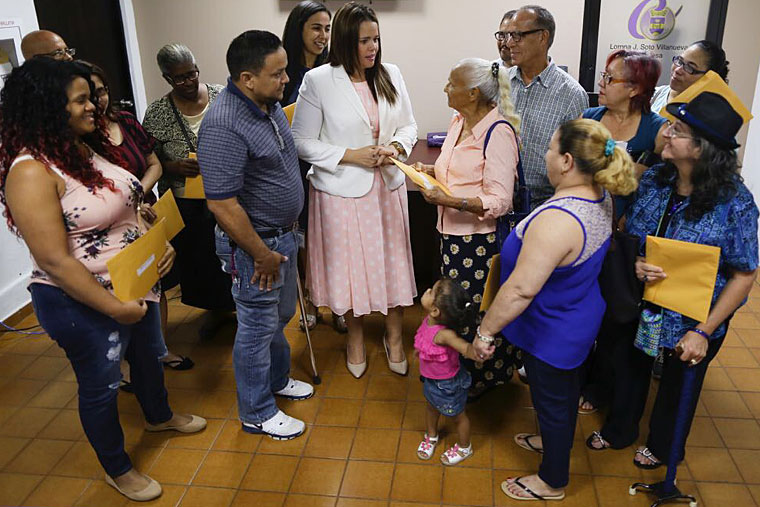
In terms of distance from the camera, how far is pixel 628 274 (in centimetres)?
214

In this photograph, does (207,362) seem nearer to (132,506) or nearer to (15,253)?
(132,506)

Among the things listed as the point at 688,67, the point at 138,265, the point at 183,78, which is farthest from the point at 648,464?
the point at 183,78

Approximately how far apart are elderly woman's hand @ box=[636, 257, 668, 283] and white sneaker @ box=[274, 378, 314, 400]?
5.37ft

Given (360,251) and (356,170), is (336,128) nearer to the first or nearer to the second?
(356,170)

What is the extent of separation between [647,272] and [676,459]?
714mm

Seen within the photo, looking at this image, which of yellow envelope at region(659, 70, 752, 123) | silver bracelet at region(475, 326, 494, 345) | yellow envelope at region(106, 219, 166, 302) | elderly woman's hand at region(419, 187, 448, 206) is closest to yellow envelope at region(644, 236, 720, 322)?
yellow envelope at region(659, 70, 752, 123)

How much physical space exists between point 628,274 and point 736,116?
23.3 inches

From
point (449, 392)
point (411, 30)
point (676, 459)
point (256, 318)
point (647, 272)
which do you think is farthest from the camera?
point (411, 30)

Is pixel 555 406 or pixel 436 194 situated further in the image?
pixel 436 194

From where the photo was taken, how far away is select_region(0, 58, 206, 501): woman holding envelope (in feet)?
6.30

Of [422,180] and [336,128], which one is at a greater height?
[336,128]

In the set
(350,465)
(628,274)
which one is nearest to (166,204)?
(350,465)

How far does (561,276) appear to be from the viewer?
2.01 m

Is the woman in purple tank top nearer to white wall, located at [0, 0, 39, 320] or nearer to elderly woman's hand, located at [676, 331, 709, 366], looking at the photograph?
elderly woman's hand, located at [676, 331, 709, 366]
